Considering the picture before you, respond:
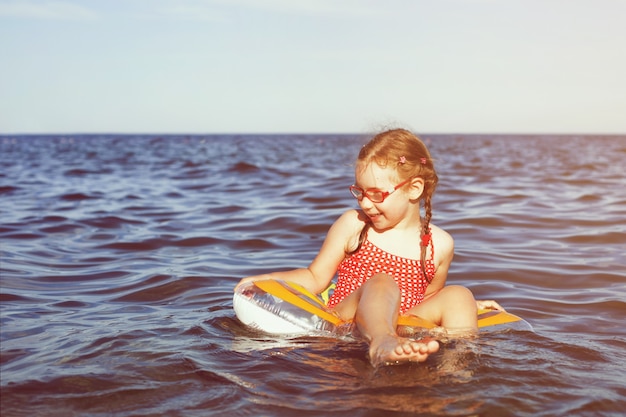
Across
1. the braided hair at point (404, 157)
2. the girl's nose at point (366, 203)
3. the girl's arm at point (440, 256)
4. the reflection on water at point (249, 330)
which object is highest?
the braided hair at point (404, 157)

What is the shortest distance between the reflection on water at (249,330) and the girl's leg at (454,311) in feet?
0.34

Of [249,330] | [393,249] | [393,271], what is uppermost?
[393,249]

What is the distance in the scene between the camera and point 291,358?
139 inches

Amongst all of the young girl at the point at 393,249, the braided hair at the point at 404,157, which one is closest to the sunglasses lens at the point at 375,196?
the young girl at the point at 393,249

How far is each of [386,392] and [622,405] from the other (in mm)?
964

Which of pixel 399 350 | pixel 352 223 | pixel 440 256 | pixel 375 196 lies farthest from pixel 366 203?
pixel 399 350

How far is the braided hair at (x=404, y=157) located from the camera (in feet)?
13.1

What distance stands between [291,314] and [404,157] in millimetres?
1082

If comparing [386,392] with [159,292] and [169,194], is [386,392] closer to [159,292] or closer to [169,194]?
[159,292]

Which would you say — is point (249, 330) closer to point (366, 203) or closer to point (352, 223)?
point (352, 223)

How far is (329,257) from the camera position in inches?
169

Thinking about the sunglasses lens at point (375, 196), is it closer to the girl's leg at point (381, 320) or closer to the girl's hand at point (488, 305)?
the girl's leg at point (381, 320)

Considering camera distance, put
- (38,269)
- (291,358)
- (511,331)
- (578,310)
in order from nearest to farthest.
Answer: (291,358)
(511,331)
(578,310)
(38,269)

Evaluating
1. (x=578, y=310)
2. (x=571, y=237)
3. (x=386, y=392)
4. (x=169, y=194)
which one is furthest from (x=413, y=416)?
(x=169, y=194)
